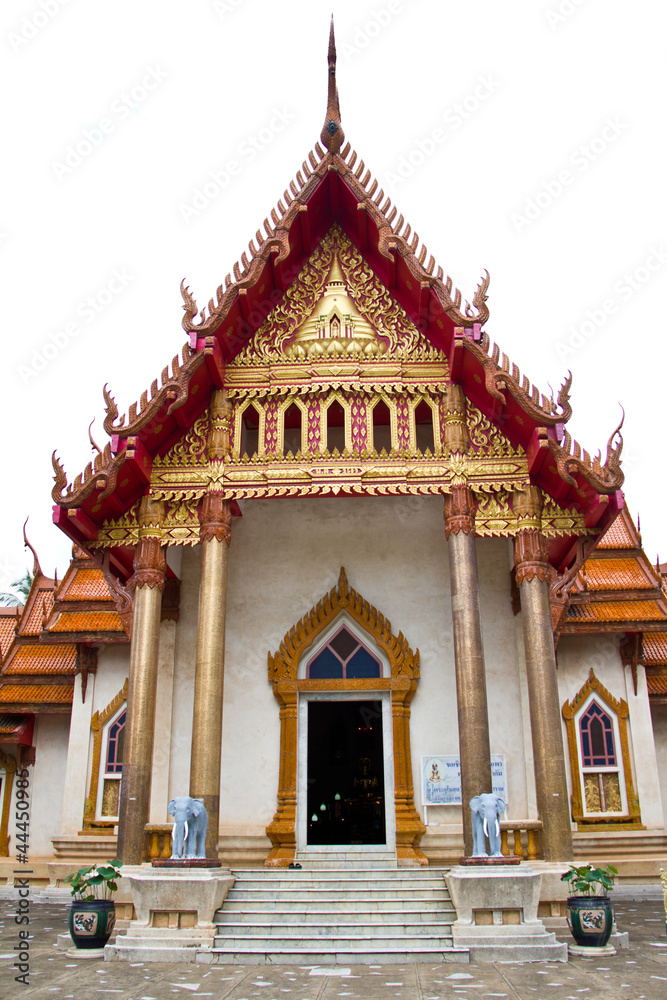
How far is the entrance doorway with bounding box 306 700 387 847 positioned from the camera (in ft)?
43.8

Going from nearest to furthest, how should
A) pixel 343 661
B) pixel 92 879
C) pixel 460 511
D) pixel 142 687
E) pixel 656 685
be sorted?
pixel 92 879
pixel 142 687
pixel 460 511
pixel 343 661
pixel 656 685

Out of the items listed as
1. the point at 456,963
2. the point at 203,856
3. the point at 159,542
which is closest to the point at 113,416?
the point at 159,542

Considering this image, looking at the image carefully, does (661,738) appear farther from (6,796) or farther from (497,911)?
(6,796)

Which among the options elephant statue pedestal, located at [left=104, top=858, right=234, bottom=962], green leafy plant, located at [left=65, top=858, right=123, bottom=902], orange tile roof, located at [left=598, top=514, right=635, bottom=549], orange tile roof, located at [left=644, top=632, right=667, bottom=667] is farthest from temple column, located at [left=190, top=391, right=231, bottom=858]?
orange tile roof, located at [left=598, top=514, right=635, bottom=549]

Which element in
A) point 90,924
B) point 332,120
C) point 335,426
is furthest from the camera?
point 335,426

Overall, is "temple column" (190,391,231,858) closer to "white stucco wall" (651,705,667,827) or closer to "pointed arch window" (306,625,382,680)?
"pointed arch window" (306,625,382,680)

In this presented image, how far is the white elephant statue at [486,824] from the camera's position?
8.16 metres

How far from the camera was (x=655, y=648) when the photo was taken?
13422 millimetres

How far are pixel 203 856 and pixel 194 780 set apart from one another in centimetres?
82

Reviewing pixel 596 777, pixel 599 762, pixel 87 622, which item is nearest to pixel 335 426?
pixel 87 622

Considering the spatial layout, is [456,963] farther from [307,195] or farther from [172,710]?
[307,195]

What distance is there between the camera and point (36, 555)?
14.0 m

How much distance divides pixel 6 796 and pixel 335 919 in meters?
7.67

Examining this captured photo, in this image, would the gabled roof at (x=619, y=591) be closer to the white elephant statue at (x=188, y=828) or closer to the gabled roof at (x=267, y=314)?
the gabled roof at (x=267, y=314)
